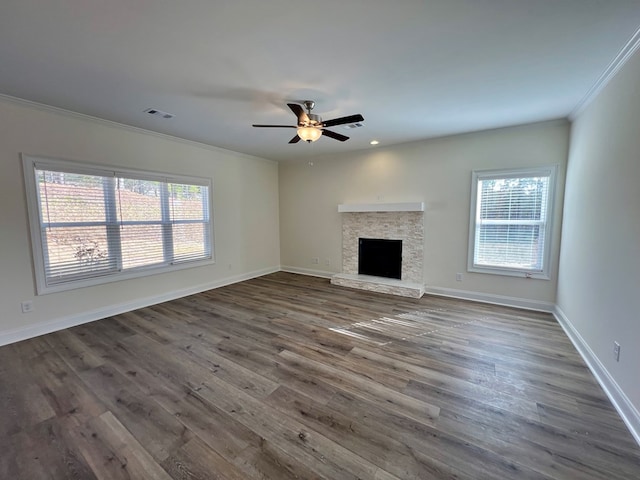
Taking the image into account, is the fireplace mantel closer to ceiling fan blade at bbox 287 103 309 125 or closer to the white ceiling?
the white ceiling

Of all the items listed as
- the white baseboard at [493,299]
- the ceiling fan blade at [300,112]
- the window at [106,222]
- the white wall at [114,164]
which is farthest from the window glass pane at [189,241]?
the white baseboard at [493,299]

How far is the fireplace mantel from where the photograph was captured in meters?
4.81

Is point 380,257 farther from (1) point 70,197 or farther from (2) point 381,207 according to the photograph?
(1) point 70,197

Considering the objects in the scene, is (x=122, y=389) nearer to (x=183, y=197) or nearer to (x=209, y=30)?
(x=209, y=30)

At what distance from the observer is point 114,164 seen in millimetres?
3846

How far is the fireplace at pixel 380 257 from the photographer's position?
5199mm

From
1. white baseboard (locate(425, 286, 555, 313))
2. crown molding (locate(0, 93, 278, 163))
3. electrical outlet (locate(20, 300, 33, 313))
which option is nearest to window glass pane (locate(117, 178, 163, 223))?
crown molding (locate(0, 93, 278, 163))

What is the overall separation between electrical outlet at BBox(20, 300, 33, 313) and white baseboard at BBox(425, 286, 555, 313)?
18.4 feet

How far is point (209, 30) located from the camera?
189 cm

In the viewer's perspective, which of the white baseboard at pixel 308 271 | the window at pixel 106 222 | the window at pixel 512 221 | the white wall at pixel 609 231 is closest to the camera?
the white wall at pixel 609 231

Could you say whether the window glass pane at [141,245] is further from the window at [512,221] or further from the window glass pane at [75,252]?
the window at [512,221]

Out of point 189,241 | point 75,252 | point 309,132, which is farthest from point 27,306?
point 309,132

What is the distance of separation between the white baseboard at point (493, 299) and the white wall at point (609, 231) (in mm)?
670

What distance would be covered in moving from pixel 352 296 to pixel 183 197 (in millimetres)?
3440
